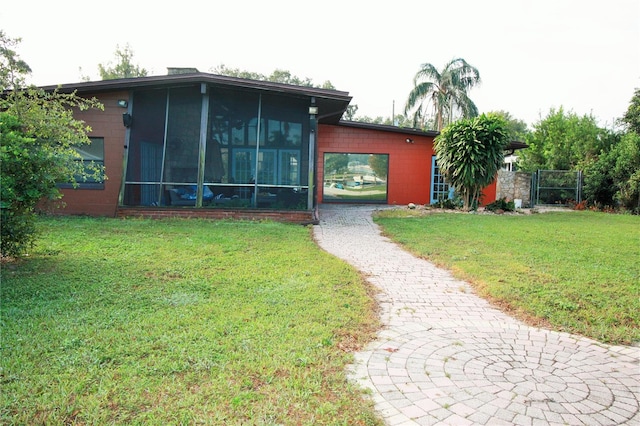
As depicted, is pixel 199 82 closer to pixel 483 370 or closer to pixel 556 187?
pixel 483 370

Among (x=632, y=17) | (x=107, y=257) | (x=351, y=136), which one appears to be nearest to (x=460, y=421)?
(x=107, y=257)

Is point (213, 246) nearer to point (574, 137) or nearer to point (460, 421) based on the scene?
point (460, 421)

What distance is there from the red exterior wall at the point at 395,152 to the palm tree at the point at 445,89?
8.89 metres

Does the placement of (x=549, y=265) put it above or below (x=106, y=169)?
below

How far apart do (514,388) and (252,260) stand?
152 inches

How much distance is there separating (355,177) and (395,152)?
1.81 meters

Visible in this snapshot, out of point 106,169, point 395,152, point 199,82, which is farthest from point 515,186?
point 106,169

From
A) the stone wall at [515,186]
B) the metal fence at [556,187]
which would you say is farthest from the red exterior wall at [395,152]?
the metal fence at [556,187]

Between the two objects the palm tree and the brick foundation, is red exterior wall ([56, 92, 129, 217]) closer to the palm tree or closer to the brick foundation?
the brick foundation

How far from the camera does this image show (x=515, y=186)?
16.9 metres

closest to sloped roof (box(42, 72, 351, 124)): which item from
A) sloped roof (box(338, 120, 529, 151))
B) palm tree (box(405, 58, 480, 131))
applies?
sloped roof (box(338, 120, 529, 151))

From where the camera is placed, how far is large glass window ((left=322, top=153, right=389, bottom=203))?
52.6 feet

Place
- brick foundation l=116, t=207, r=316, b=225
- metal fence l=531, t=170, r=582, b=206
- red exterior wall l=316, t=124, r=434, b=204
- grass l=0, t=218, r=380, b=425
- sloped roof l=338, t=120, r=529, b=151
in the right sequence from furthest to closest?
metal fence l=531, t=170, r=582, b=206 → red exterior wall l=316, t=124, r=434, b=204 → sloped roof l=338, t=120, r=529, b=151 → brick foundation l=116, t=207, r=316, b=225 → grass l=0, t=218, r=380, b=425

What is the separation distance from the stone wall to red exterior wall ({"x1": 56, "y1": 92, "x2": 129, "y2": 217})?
548 inches
